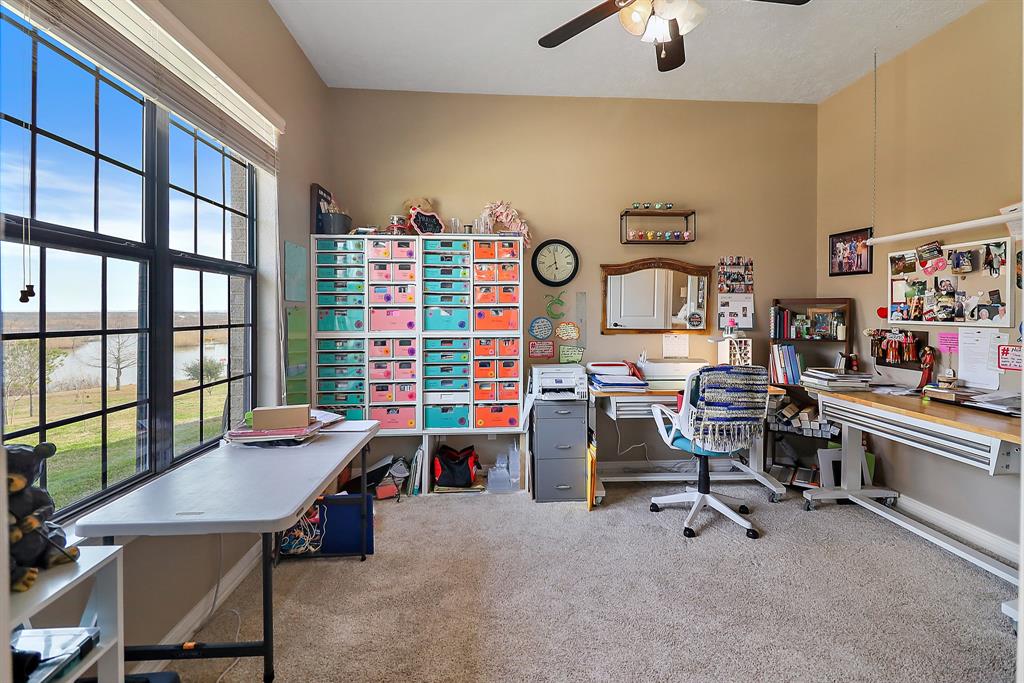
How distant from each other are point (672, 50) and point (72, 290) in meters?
2.47

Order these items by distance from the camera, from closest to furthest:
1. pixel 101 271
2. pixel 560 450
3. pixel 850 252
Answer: pixel 101 271
pixel 560 450
pixel 850 252

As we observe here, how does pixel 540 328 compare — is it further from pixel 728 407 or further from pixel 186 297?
pixel 186 297

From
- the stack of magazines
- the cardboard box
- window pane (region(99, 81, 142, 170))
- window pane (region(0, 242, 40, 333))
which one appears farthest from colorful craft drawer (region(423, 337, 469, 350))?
the stack of magazines

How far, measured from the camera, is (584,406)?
2.98 m

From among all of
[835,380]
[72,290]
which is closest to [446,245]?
[72,290]

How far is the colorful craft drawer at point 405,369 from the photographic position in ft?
10.2

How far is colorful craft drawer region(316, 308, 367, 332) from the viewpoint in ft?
9.98

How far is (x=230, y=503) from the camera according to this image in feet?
4.14

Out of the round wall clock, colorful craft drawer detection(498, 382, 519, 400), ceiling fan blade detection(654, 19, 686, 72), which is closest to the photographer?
ceiling fan blade detection(654, 19, 686, 72)

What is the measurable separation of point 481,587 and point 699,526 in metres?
1.34

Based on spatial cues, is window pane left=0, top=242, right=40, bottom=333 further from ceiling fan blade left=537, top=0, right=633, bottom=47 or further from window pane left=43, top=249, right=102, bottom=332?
ceiling fan blade left=537, top=0, right=633, bottom=47

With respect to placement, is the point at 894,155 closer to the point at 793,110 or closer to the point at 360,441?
the point at 793,110

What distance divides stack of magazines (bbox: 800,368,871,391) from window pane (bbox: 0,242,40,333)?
362cm

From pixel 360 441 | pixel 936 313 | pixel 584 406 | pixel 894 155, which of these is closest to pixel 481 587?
pixel 360 441
